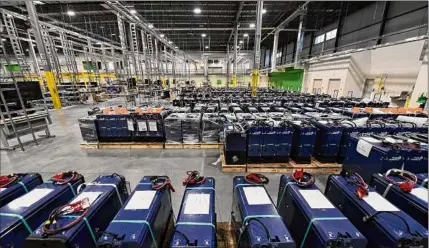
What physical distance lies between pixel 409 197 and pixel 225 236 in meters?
1.91

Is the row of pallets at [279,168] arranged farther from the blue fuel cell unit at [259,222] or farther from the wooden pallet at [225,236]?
the blue fuel cell unit at [259,222]

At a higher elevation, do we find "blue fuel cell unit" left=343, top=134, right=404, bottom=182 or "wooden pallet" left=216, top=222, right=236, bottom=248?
"blue fuel cell unit" left=343, top=134, right=404, bottom=182

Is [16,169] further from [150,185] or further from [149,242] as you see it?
[149,242]

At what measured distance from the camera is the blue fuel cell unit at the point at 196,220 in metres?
1.29

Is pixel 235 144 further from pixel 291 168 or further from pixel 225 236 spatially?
pixel 225 236

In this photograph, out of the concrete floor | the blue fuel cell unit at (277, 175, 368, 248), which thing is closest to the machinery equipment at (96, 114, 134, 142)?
the concrete floor

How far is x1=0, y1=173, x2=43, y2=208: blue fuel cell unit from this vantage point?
1.91 metres

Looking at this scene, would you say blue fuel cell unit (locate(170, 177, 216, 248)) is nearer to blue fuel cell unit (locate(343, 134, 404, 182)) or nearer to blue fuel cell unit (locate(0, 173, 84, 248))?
blue fuel cell unit (locate(0, 173, 84, 248))

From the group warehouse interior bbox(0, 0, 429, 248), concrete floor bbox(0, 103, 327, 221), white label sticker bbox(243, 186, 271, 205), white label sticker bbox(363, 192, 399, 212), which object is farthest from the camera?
concrete floor bbox(0, 103, 327, 221)

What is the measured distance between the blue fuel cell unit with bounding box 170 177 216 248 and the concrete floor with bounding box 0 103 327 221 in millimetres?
1231

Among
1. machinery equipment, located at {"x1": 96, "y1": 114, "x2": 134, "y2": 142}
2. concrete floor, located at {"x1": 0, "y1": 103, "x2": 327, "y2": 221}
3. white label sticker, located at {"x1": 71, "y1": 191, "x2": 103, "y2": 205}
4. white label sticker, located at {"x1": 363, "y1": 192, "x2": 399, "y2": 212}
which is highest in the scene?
white label sticker, located at {"x1": 363, "y1": 192, "x2": 399, "y2": 212}

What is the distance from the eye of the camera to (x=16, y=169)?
3965 millimetres

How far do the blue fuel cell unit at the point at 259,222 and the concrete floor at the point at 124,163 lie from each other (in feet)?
4.09

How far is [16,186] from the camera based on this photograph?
2.03 metres
